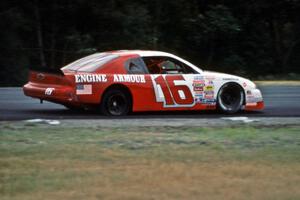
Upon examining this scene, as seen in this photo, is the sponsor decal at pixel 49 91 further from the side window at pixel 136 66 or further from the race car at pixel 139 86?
the side window at pixel 136 66

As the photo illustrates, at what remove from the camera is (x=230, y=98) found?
1711 cm

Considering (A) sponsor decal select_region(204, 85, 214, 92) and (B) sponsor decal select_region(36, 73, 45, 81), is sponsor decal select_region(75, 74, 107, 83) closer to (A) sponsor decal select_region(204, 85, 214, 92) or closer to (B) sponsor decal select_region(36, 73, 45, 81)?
(B) sponsor decal select_region(36, 73, 45, 81)

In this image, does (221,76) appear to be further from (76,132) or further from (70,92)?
(76,132)

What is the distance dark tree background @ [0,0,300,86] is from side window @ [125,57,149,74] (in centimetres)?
1261

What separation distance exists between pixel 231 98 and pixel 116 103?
267 centimetres

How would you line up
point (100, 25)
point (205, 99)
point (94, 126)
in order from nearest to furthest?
point (94, 126) → point (205, 99) → point (100, 25)

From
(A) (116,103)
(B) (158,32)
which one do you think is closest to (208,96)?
(A) (116,103)

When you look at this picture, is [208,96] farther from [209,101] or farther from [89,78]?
[89,78]

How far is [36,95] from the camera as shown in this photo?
16.1 meters

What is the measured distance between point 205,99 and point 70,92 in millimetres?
3024

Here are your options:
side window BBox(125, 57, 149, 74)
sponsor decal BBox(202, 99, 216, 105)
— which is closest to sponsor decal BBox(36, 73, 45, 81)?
side window BBox(125, 57, 149, 74)

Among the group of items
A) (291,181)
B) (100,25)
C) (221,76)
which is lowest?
(291,181)

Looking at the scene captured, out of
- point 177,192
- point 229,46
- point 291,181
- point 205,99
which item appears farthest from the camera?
point 229,46

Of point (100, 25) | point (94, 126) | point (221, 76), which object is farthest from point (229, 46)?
point (94, 126)
